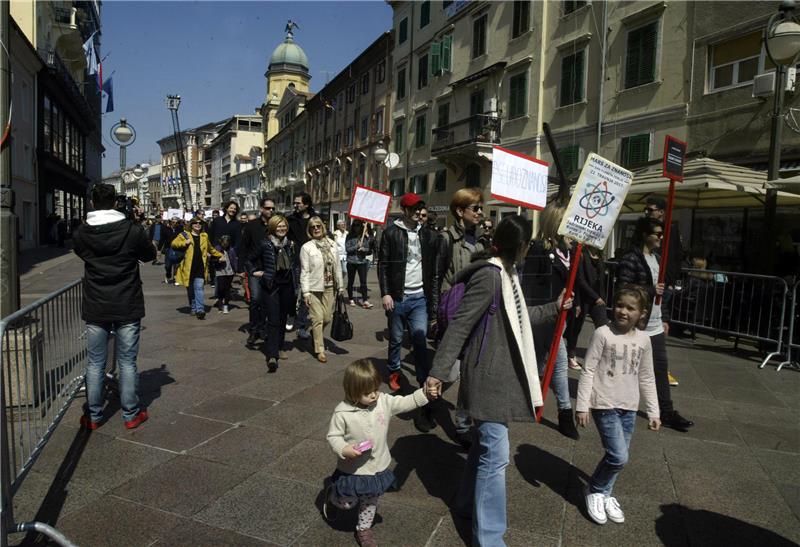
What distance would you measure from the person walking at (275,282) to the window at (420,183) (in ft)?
76.9

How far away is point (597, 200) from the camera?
412 centimetres

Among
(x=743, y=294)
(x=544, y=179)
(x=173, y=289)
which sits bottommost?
(x=173, y=289)

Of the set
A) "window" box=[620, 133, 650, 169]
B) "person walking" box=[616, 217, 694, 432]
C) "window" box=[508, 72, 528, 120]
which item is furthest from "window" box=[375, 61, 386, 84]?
"person walking" box=[616, 217, 694, 432]

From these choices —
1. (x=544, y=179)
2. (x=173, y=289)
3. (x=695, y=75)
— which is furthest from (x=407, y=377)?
(x=695, y=75)

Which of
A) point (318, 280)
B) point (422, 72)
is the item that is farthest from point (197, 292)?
point (422, 72)

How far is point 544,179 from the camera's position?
5.80m

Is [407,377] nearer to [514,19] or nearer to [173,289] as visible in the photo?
[173,289]

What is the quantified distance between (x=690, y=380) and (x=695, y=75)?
455 inches

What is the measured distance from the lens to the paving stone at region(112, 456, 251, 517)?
3266 mm

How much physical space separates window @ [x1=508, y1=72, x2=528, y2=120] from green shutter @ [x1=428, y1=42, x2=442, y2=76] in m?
6.02

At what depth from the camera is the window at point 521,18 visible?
2180 cm

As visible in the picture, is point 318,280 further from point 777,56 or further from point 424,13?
point 424,13

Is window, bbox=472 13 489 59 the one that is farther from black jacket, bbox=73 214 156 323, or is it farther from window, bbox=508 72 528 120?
black jacket, bbox=73 214 156 323

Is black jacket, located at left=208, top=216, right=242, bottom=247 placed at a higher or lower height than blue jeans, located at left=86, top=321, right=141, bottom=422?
higher
